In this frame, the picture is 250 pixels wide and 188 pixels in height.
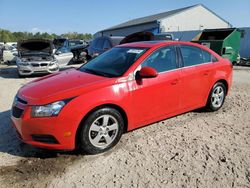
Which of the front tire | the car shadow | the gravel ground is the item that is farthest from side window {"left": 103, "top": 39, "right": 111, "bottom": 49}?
the front tire

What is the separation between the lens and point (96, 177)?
3045mm

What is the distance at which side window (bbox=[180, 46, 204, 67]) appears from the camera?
4.53 m

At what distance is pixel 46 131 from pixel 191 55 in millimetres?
2944

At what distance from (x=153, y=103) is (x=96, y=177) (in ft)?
5.08

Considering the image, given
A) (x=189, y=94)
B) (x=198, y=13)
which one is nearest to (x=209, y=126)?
(x=189, y=94)

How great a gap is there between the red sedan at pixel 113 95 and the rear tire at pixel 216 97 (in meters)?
0.06

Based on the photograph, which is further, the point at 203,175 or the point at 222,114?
the point at 222,114

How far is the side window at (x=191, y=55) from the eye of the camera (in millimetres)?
4528

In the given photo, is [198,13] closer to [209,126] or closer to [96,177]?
[209,126]

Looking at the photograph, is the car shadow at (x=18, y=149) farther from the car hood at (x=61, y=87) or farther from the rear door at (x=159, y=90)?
the rear door at (x=159, y=90)

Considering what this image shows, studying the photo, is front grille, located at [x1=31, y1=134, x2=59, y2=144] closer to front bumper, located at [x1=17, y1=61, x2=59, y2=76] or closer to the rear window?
front bumper, located at [x1=17, y1=61, x2=59, y2=76]

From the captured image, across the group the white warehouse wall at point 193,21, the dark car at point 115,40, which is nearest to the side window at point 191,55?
the dark car at point 115,40

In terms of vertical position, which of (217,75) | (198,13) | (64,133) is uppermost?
(198,13)

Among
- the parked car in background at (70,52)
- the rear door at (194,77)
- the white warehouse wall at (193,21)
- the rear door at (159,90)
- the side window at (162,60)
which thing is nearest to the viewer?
the rear door at (159,90)
